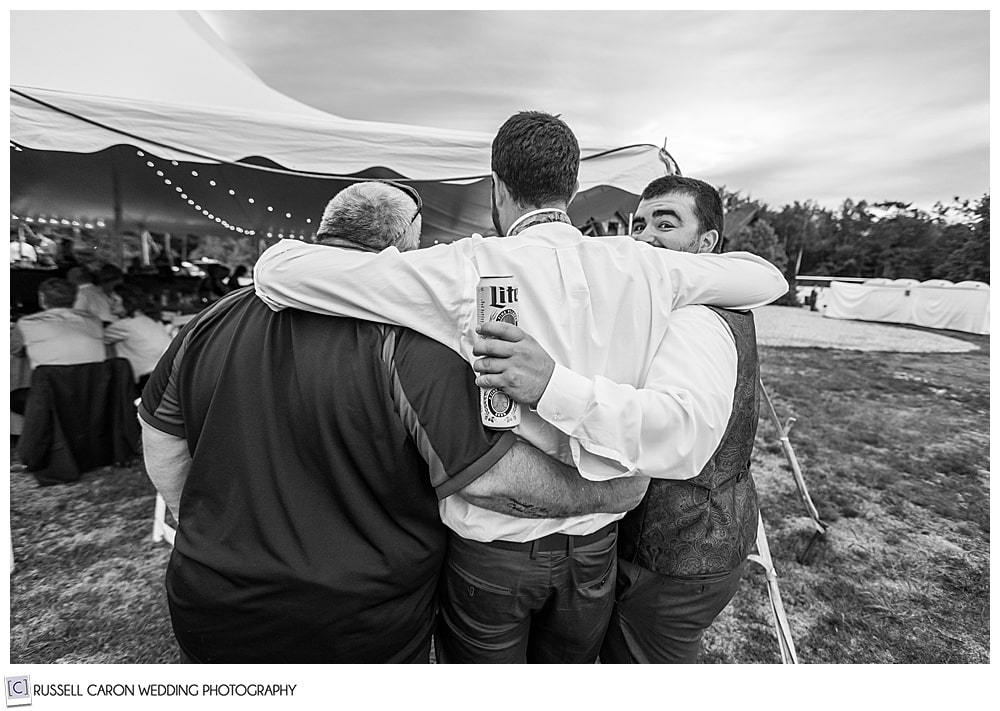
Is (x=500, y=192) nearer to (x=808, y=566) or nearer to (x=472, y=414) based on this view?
(x=472, y=414)

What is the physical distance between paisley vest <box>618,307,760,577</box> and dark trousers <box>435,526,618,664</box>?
11cm

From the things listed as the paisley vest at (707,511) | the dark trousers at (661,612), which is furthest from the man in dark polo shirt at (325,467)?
the dark trousers at (661,612)

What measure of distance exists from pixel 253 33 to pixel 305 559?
1.68 meters

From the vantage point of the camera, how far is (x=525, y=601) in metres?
1.17

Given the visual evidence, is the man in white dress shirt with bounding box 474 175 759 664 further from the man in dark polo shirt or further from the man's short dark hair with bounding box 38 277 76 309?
the man's short dark hair with bounding box 38 277 76 309

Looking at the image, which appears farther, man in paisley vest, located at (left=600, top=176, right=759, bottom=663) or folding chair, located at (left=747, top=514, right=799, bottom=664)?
folding chair, located at (left=747, top=514, right=799, bottom=664)

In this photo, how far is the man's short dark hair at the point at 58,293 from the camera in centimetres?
333

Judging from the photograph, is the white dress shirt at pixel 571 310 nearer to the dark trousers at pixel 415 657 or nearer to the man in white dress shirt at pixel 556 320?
the man in white dress shirt at pixel 556 320

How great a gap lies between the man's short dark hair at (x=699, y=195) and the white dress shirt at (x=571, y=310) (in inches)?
19.4

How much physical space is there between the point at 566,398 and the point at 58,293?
150 inches

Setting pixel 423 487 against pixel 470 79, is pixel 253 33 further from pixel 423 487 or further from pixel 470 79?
pixel 423 487

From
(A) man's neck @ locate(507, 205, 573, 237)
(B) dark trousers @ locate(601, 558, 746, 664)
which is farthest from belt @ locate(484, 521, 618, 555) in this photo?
(A) man's neck @ locate(507, 205, 573, 237)

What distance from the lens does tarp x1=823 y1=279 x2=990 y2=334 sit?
1712cm

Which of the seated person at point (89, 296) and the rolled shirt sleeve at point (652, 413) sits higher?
the seated person at point (89, 296)
